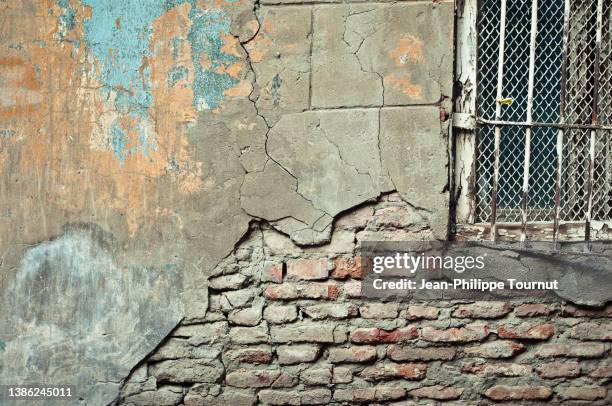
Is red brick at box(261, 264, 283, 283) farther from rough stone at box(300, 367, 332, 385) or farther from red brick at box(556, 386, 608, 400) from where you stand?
red brick at box(556, 386, 608, 400)

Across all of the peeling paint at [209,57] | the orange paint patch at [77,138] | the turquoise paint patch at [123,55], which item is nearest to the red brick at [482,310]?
the orange paint patch at [77,138]

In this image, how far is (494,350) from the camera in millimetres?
2490

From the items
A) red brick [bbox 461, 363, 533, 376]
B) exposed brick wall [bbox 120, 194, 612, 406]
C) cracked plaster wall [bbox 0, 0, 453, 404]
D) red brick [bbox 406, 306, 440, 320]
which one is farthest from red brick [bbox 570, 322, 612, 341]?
cracked plaster wall [bbox 0, 0, 453, 404]

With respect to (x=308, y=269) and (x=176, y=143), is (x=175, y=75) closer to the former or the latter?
(x=176, y=143)

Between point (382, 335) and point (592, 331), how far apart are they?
0.87 m

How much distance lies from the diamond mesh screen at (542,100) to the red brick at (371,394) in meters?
0.80

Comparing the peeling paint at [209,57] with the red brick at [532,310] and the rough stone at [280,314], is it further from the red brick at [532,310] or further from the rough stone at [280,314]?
the red brick at [532,310]

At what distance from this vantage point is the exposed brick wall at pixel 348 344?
2.49 metres

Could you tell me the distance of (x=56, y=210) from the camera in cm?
251

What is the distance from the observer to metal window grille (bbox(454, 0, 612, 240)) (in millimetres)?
2533

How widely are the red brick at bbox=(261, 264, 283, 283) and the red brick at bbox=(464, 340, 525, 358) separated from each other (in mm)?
820

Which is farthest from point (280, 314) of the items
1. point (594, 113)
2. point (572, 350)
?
point (594, 113)

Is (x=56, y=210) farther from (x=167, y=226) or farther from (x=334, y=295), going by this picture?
(x=334, y=295)

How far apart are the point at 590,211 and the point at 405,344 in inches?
37.4
